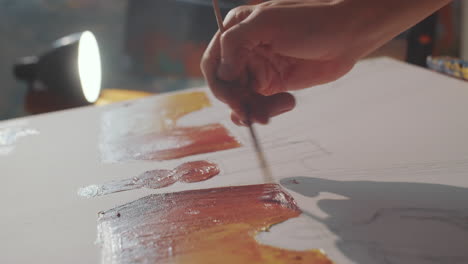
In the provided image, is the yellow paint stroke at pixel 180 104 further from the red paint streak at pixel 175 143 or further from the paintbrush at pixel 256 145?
the paintbrush at pixel 256 145

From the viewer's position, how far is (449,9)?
2.23 meters

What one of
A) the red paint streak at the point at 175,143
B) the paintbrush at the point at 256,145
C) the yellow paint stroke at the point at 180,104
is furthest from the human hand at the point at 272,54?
the yellow paint stroke at the point at 180,104

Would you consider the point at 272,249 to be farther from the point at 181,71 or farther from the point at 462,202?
the point at 181,71

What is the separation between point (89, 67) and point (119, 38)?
4.04 feet

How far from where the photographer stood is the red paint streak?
3.34ft

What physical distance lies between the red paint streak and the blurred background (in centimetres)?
130

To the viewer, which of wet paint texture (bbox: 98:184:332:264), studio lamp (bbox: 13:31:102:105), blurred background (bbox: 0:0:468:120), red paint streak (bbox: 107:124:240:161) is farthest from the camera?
blurred background (bbox: 0:0:468:120)

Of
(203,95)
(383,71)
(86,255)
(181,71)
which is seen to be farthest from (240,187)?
(181,71)

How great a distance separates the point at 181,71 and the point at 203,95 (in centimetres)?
119

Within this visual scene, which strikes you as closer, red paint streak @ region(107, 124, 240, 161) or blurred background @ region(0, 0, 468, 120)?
red paint streak @ region(107, 124, 240, 161)

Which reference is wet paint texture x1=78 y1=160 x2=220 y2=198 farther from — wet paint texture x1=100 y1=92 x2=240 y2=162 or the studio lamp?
the studio lamp

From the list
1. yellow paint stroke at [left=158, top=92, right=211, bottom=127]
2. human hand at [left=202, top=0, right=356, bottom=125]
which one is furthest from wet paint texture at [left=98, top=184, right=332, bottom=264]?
yellow paint stroke at [left=158, top=92, right=211, bottom=127]

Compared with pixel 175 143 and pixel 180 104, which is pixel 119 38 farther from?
pixel 175 143

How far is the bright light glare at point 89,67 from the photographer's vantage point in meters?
1.56
